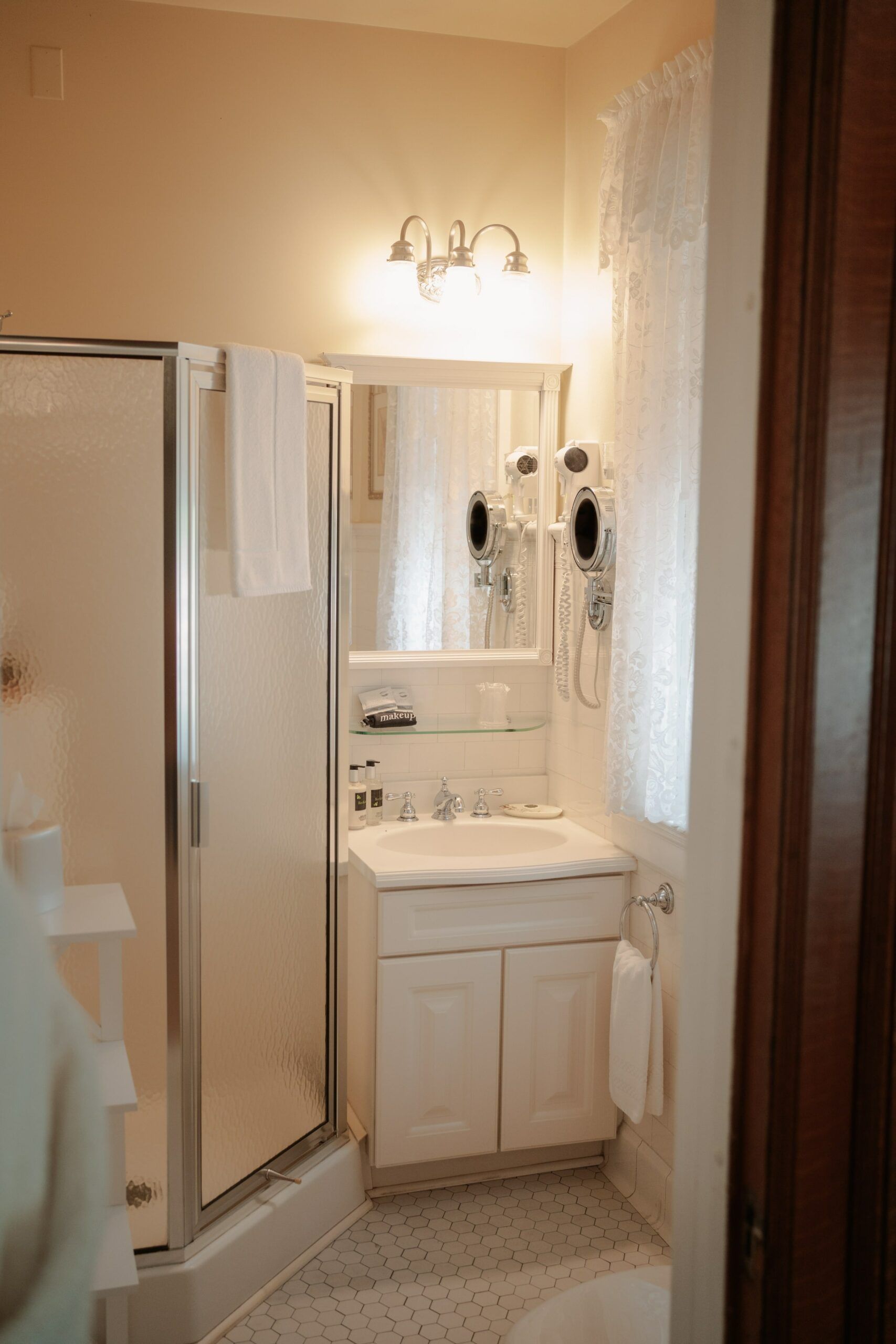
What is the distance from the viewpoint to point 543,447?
3.08 metres

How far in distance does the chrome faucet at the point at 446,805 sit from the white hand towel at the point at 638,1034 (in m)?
0.66

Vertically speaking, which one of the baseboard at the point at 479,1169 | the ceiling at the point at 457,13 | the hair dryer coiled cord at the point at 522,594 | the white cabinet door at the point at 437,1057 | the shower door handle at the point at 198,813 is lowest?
the baseboard at the point at 479,1169

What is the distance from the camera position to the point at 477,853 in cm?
298

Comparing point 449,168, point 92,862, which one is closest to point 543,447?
point 449,168

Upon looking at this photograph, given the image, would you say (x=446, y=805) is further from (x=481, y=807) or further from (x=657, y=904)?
(x=657, y=904)

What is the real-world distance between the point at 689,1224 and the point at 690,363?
1688 millimetres

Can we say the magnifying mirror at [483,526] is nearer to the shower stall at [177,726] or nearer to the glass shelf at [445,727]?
the glass shelf at [445,727]

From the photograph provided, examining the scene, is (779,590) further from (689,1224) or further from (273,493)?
(273,493)

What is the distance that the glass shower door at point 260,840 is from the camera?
87.6 inches

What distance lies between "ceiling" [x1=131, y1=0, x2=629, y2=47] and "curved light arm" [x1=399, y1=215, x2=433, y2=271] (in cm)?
47

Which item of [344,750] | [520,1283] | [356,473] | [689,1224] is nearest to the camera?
[689,1224]

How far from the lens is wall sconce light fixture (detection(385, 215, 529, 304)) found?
9.37ft

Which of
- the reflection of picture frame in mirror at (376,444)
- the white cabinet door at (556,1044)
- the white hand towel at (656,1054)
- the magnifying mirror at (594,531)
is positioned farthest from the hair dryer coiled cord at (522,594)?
the white hand towel at (656,1054)

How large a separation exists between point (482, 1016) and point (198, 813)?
0.89 meters
